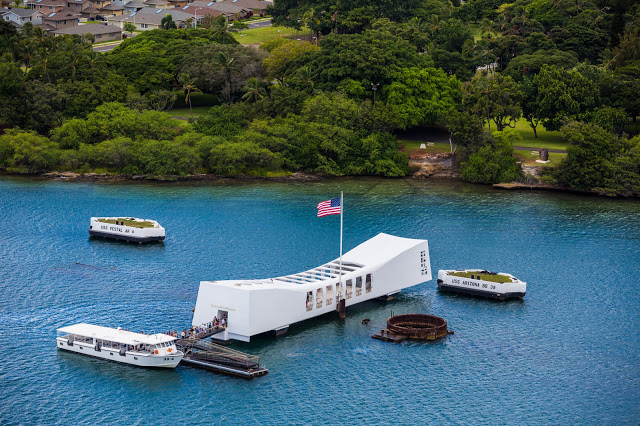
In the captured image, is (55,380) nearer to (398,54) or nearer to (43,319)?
(43,319)

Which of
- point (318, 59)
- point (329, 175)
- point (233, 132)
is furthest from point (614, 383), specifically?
point (318, 59)

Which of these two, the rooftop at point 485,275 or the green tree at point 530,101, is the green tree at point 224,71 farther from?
the rooftop at point 485,275

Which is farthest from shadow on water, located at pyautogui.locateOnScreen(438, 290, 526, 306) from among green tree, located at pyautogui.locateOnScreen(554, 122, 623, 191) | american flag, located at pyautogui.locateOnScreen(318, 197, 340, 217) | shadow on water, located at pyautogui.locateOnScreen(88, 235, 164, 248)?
green tree, located at pyautogui.locateOnScreen(554, 122, 623, 191)

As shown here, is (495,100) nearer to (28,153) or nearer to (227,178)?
(227,178)

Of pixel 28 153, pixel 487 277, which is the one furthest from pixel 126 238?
pixel 487 277

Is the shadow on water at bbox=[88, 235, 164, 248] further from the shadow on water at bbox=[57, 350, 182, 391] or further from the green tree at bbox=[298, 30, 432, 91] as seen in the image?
the green tree at bbox=[298, 30, 432, 91]

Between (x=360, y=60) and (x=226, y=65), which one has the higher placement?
(x=360, y=60)

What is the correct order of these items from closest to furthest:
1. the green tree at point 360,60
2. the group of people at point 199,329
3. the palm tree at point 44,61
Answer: the group of people at point 199,329 → the green tree at point 360,60 → the palm tree at point 44,61

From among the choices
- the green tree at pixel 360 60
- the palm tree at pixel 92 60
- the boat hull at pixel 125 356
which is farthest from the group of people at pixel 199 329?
the palm tree at pixel 92 60
